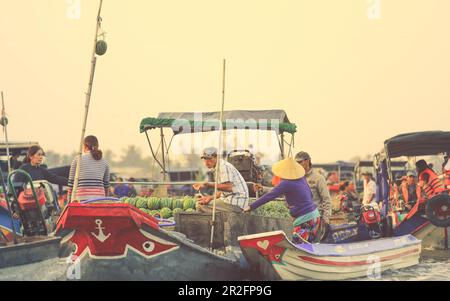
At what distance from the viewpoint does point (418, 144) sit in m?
13.5

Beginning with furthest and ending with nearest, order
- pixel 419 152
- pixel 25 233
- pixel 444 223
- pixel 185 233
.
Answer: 1. pixel 419 152
2. pixel 444 223
3. pixel 25 233
4. pixel 185 233

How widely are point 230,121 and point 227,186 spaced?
466 centimetres

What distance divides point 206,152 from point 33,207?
116 inches

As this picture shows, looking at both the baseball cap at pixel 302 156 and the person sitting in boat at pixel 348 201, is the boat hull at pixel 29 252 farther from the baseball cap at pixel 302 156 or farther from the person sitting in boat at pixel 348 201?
the person sitting in boat at pixel 348 201

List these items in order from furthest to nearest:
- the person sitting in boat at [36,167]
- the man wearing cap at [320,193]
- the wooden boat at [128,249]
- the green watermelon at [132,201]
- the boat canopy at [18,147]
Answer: the boat canopy at [18,147]
the green watermelon at [132,201]
the person sitting in boat at [36,167]
the man wearing cap at [320,193]
the wooden boat at [128,249]

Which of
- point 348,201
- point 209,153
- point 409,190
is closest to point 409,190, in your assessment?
point 409,190

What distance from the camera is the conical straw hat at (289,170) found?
798cm

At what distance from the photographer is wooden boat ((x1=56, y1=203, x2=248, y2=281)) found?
7.60 metres

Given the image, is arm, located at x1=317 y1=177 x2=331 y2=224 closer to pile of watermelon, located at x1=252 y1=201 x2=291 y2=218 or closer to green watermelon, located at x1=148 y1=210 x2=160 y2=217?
pile of watermelon, located at x1=252 y1=201 x2=291 y2=218

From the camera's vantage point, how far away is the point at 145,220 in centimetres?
775

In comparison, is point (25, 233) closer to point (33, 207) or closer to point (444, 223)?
point (33, 207)

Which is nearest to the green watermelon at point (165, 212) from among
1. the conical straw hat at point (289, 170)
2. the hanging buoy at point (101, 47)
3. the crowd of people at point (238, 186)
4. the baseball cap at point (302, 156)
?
the crowd of people at point (238, 186)

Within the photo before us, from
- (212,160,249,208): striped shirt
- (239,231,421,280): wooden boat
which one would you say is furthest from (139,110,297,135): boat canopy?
(212,160,249,208): striped shirt

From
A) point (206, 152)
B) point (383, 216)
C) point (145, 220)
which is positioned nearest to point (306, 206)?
point (206, 152)
